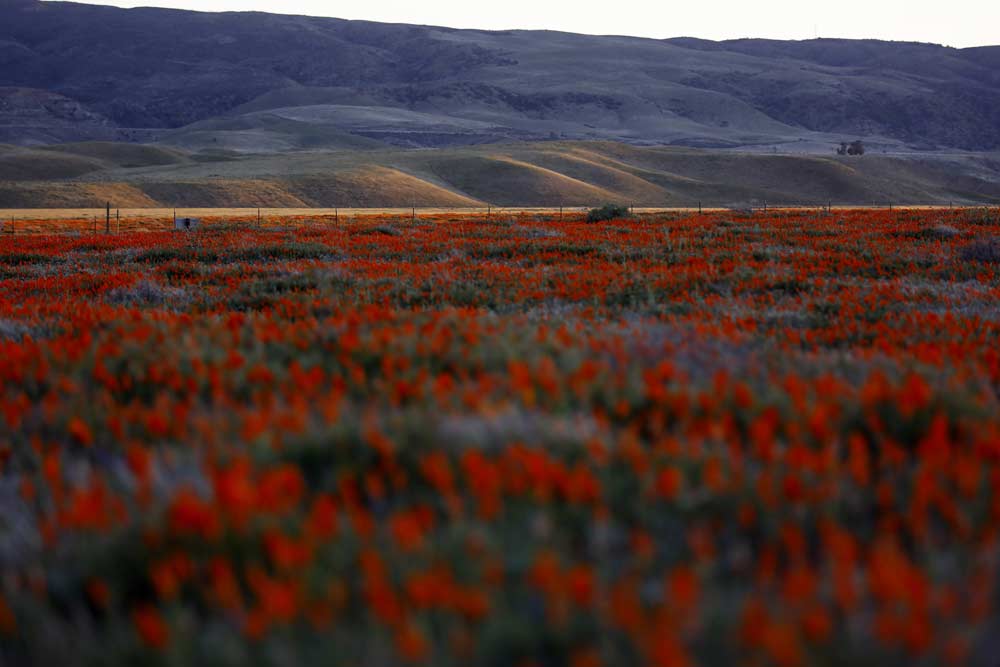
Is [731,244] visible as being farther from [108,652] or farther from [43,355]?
[108,652]

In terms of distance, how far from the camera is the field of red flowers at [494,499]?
2061mm

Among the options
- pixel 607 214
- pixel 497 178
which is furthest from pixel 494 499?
pixel 497 178

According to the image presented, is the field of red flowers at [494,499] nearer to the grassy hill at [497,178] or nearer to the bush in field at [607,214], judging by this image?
the bush in field at [607,214]

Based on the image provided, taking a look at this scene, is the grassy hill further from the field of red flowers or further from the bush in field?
the field of red flowers

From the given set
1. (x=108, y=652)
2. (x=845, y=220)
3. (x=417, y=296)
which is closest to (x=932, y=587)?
(x=108, y=652)

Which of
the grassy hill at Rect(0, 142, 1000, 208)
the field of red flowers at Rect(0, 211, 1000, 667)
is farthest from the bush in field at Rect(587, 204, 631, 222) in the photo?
the grassy hill at Rect(0, 142, 1000, 208)

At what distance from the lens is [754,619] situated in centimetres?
199

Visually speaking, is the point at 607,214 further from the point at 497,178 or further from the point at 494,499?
the point at 497,178

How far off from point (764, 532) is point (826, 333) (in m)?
4.95

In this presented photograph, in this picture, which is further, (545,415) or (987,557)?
(545,415)

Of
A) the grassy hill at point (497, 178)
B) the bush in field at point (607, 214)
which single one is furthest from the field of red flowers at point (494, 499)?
the grassy hill at point (497, 178)

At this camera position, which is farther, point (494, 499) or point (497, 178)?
point (497, 178)

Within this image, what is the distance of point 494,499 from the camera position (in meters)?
2.73

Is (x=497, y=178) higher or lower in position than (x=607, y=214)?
higher
